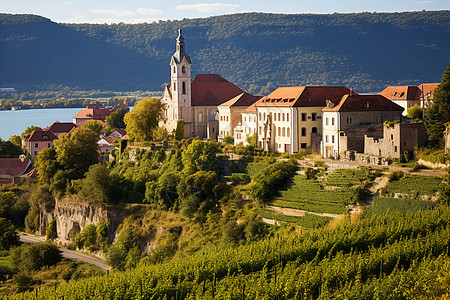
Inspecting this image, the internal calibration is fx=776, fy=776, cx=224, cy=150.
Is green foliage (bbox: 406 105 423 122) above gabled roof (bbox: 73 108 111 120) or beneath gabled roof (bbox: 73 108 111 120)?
beneath

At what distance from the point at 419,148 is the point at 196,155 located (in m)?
22.4

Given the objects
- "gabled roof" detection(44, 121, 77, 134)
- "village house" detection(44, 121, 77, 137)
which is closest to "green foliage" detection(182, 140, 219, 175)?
"village house" detection(44, 121, 77, 137)

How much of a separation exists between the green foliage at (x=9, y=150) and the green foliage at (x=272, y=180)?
5610 cm

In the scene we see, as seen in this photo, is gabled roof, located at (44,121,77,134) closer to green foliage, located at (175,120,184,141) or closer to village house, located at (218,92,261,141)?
green foliage, located at (175,120,184,141)

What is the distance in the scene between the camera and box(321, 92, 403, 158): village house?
2473 inches

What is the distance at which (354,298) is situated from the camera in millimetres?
35656

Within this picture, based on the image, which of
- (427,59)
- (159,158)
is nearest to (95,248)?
(159,158)

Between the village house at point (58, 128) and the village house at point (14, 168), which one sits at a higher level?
the village house at point (58, 128)

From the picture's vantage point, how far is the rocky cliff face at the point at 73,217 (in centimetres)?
7288

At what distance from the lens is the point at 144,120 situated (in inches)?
3499

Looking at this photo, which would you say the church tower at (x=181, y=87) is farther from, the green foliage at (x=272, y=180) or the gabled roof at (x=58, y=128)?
the gabled roof at (x=58, y=128)

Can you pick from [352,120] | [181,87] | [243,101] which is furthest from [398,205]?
[181,87]

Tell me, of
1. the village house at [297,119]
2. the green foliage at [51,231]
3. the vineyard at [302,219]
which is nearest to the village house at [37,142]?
the green foliage at [51,231]

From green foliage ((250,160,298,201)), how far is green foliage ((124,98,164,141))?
95.4 feet
